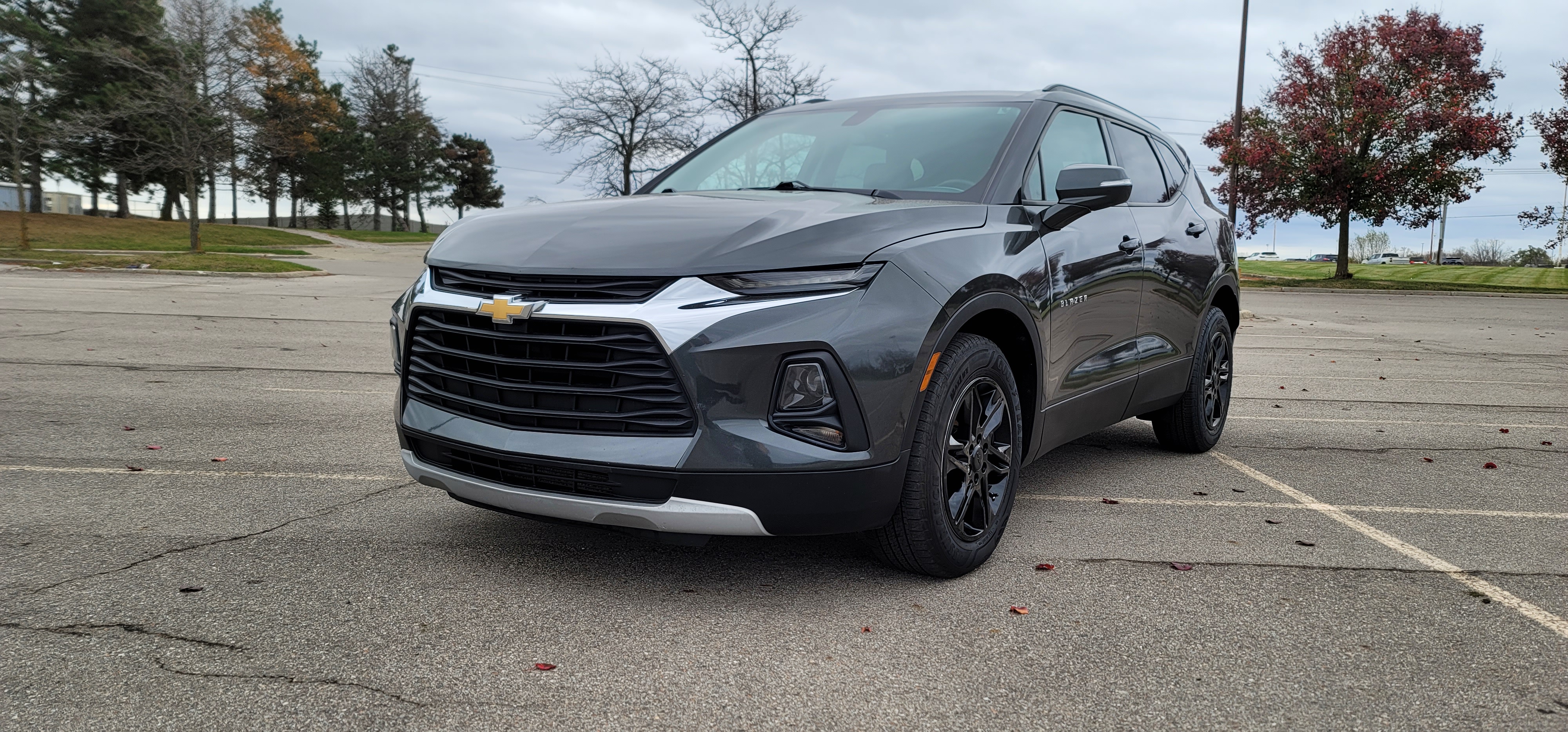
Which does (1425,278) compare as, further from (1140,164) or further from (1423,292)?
(1140,164)

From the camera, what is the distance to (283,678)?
2.91m

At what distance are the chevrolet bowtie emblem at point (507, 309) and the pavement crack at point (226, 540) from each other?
159cm

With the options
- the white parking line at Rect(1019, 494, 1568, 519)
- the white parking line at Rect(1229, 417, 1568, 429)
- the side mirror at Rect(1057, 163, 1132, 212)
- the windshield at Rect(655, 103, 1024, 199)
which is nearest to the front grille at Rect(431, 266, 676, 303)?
the windshield at Rect(655, 103, 1024, 199)

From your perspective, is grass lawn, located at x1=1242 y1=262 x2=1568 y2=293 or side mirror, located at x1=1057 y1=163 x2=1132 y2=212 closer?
side mirror, located at x1=1057 y1=163 x2=1132 y2=212

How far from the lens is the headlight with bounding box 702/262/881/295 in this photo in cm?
328

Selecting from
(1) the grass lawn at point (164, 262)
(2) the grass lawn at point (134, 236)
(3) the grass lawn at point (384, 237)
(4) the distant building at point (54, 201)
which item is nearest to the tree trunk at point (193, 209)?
(2) the grass lawn at point (134, 236)

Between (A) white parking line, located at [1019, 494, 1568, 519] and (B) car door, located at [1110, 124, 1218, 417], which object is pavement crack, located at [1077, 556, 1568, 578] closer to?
(A) white parking line, located at [1019, 494, 1568, 519]

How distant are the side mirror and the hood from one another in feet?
1.26

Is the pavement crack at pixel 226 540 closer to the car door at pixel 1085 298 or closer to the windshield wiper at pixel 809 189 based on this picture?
the windshield wiper at pixel 809 189

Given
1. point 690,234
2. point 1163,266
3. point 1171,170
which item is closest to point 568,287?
point 690,234

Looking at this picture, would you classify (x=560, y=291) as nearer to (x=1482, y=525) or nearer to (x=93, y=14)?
(x=1482, y=525)

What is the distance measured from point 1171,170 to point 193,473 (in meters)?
5.34

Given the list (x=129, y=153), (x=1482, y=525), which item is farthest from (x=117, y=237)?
(x=1482, y=525)

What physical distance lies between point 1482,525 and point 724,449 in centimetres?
365
